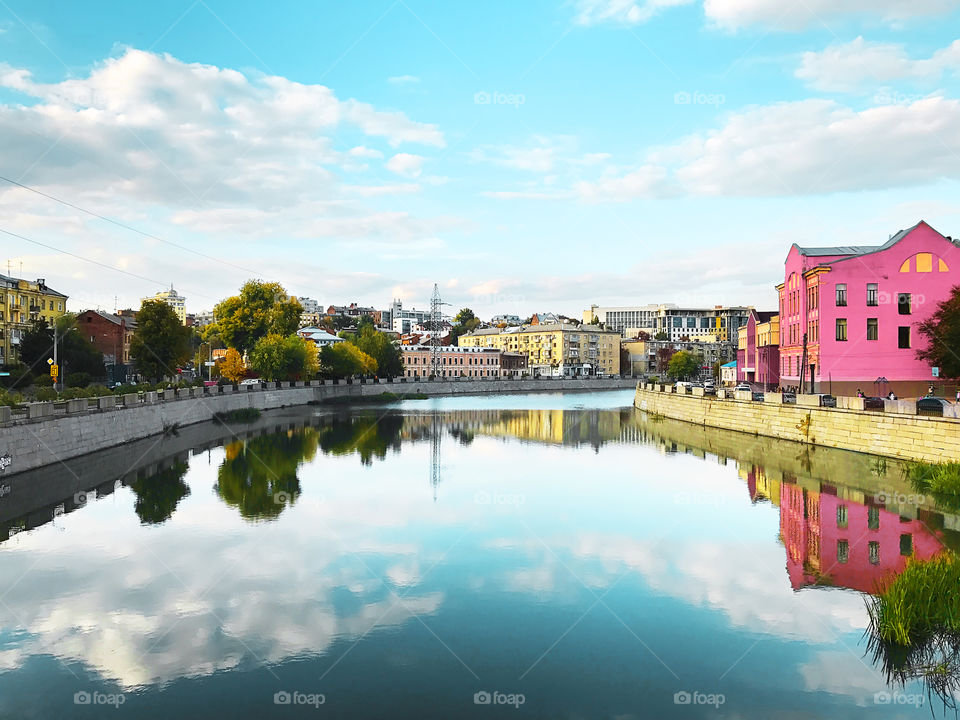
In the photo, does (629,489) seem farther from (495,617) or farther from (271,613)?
(271,613)

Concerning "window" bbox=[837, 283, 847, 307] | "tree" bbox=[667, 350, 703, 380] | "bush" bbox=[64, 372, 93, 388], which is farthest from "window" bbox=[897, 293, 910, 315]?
"tree" bbox=[667, 350, 703, 380]

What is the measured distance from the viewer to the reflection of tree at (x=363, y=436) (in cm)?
4662

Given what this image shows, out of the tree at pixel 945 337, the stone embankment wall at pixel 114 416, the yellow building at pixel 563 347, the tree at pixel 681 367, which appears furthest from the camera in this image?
the yellow building at pixel 563 347

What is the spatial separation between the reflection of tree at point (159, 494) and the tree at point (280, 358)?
45999 millimetres

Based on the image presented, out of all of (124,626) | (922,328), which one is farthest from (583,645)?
(922,328)

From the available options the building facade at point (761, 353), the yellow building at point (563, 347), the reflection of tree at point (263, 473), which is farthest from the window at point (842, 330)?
the yellow building at point (563, 347)

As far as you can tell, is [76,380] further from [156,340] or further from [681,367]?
[681,367]

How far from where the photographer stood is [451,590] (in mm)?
18094

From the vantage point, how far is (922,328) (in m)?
48.2

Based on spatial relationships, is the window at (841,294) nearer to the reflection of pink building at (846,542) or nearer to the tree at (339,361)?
the reflection of pink building at (846,542)

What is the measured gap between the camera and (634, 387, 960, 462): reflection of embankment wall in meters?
32.3

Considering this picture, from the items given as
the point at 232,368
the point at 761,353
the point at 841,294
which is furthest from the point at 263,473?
the point at 761,353

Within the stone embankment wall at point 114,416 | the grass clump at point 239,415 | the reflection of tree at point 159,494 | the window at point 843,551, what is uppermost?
the stone embankment wall at point 114,416

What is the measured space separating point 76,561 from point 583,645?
14845mm
